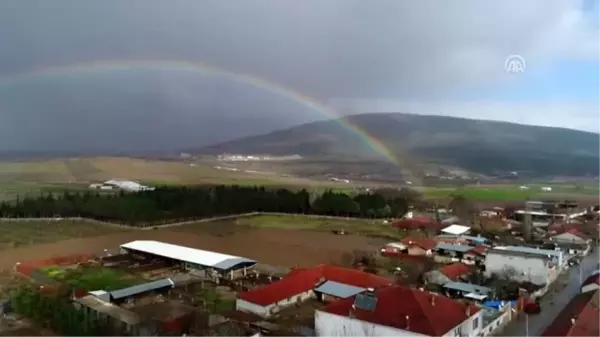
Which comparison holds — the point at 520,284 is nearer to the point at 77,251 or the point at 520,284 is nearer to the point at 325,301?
the point at 325,301

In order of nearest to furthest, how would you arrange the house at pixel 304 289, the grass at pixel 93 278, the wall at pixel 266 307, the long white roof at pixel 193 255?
the wall at pixel 266 307
the house at pixel 304 289
the grass at pixel 93 278
the long white roof at pixel 193 255

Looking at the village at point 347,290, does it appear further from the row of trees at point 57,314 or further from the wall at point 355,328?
the row of trees at point 57,314

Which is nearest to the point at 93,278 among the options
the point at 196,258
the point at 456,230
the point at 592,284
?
the point at 196,258

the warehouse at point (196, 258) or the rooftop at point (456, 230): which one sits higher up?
the rooftop at point (456, 230)

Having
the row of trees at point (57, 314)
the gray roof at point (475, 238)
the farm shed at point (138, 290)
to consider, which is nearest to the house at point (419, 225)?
the gray roof at point (475, 238)

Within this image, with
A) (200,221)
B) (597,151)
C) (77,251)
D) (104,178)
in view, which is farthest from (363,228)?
(597,151)

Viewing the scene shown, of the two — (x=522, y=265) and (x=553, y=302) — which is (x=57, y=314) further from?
(x=522, y=265)
